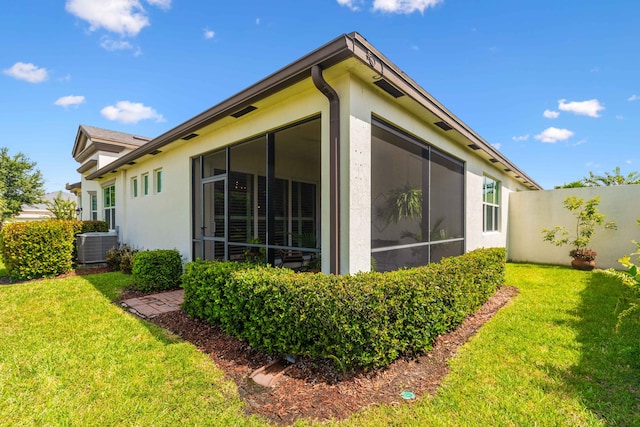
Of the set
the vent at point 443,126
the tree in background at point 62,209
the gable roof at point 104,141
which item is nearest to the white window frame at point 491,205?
the vent at point 443,126

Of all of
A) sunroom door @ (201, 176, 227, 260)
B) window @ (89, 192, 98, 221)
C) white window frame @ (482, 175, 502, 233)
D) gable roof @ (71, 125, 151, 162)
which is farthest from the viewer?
window @ (89, 192, 98, 221)

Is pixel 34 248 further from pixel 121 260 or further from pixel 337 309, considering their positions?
pixel 337 309

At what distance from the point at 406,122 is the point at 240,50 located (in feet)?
16.6

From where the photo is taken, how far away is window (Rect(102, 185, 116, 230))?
11.6 meters

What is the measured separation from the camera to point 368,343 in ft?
9.25

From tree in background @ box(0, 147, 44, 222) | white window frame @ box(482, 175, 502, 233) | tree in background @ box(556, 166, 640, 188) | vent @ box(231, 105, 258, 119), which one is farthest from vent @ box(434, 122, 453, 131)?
tree in background @ box(0, 147, 44, 222)

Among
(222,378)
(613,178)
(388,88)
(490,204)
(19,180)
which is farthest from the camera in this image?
(19,180)

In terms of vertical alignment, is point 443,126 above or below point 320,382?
above

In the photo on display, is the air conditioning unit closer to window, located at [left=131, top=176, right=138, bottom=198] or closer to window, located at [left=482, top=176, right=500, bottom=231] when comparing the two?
window, located at [left=131, top=176, right=138, bottom=198]

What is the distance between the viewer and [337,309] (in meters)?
2.75

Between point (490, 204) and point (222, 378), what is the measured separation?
9.51 m

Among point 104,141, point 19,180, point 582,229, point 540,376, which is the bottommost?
point 540,376

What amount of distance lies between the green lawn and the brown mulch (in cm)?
14

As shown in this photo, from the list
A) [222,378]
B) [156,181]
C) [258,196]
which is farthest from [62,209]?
[222,378]
